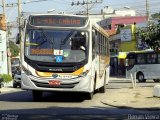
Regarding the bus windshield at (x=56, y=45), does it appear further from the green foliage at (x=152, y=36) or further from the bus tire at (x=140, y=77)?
the bus tire at (x=140, y=77)

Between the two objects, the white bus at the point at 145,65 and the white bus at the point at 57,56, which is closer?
the white bus at the point at 57,56

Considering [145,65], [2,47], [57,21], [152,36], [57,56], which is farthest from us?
[2,47]

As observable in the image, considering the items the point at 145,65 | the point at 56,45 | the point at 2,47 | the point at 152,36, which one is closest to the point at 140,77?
the point at 145,65

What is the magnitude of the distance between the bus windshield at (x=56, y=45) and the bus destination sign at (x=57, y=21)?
0.32 m

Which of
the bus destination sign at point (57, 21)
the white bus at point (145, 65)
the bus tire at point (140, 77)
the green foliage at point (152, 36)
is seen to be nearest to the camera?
the bus destination sign at point (57, 21)

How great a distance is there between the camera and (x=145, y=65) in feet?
153

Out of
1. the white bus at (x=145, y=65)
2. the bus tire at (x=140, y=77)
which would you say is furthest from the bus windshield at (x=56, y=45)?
the bus tire at (x=140, y=77)

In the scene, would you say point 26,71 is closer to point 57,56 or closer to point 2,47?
point 57,56

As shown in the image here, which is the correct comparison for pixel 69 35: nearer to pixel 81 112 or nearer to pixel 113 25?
pixel 81 112

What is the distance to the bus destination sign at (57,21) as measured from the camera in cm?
2091

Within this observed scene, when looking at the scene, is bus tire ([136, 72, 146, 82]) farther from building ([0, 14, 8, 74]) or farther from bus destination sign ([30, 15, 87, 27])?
bus destination sign ([30, 15, 87, 27])

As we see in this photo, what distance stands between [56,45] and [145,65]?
26890mm

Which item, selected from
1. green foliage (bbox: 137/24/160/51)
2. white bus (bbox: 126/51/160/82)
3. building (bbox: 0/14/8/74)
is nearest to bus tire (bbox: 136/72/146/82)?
white bus (bbox: 126/51/160/82)

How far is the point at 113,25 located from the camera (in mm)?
86812
